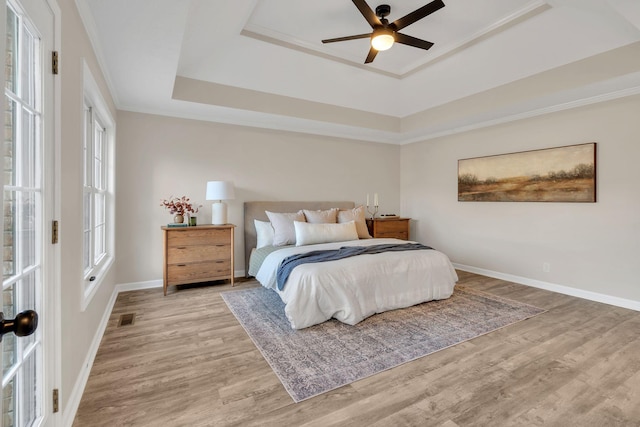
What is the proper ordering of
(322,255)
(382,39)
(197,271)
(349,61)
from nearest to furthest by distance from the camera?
(382,39), (322,255), (197,271), (349,61)

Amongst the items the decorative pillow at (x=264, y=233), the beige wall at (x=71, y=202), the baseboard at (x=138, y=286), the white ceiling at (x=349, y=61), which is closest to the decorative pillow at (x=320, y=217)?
the decorative pillow at (x=264, y=233)

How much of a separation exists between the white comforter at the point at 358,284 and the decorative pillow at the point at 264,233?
69 cm

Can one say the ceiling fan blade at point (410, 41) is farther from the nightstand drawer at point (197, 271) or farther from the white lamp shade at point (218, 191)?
the nightstand drawer at point (197, 271)

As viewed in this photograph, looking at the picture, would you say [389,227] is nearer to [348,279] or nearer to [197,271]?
[348,279]

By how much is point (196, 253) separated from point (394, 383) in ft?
9.80

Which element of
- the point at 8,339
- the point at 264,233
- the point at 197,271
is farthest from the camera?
the point at 264,233

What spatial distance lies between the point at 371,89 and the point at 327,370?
13.3ft

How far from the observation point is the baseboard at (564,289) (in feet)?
11.5

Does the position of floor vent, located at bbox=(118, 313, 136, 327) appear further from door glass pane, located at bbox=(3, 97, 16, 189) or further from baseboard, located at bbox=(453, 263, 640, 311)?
baseboard, located at bbox=(453, 263, 640, 311)

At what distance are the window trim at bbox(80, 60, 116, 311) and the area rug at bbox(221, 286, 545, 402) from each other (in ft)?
4.25

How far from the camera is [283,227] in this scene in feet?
14.3

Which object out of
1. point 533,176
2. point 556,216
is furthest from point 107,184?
point 556,216

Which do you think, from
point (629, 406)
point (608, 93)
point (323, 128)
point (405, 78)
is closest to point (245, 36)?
point (323, 128)

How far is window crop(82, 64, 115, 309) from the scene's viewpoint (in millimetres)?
2439
